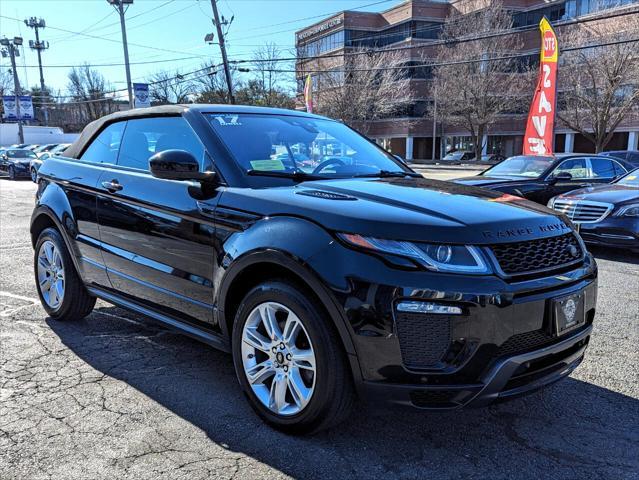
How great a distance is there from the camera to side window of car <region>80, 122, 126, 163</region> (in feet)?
13.9

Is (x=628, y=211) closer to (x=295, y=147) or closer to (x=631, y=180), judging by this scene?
(x=631, y=180)

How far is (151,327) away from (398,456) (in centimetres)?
271

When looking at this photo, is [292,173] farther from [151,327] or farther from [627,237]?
[627,237]

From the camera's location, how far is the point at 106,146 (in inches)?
171

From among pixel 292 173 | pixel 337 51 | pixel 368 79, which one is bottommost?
pixel 292 173

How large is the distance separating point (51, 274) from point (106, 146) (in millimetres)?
1273

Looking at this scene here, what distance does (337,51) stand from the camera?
58562 mm

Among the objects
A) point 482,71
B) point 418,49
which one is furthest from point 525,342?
point 418,49

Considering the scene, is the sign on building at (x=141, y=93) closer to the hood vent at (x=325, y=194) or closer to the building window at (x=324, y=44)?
the hood vent at (x=325, y=194)

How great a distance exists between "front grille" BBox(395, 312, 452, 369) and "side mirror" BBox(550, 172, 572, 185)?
8379 millimetres

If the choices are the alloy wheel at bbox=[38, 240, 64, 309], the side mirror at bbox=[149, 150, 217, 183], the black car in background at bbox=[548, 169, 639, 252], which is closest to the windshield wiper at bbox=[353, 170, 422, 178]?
the side mirror at bbox=[149, 150, 217, 183]

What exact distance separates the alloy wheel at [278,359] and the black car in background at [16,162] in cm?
2761

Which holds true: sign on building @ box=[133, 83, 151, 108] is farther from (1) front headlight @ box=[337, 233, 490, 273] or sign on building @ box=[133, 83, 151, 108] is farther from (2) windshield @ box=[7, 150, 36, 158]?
(1) front headlight @ box=[337, 233, 490, 273]

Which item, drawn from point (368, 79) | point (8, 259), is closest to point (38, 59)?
point (368, 79)
